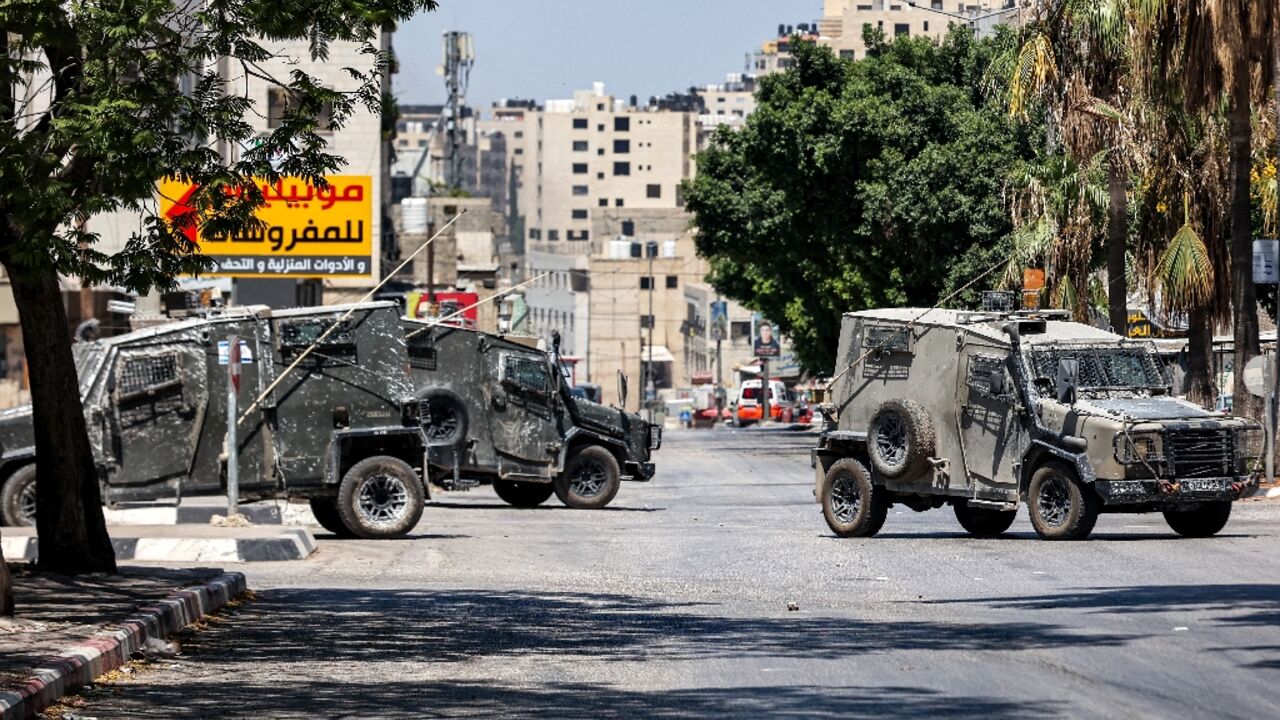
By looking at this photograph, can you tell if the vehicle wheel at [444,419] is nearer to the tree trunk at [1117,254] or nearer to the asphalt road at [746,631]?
the asphalt road at [746,631]

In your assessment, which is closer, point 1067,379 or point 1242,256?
point 1067,379

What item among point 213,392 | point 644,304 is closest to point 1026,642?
point 213,392

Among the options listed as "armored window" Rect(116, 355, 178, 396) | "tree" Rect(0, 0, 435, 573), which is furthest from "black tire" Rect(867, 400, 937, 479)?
"tree" Rect(0, 0, 435, 573)

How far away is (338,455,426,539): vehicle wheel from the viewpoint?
80.5ft

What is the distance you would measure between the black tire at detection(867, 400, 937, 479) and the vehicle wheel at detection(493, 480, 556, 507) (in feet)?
31.6

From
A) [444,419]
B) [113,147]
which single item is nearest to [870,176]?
[444,419]

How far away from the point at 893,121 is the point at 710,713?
161 feet

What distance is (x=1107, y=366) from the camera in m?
23.1

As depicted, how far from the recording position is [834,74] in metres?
63.2

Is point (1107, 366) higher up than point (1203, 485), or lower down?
higher up

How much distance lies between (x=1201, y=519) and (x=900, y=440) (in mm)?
3343

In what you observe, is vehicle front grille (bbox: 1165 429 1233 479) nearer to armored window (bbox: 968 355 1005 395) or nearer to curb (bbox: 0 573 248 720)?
armored window (bbox: 968 355 1005 395)

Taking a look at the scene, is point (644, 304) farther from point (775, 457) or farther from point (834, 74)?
point (775, 457)

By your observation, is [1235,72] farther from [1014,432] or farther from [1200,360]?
[1014,432]
